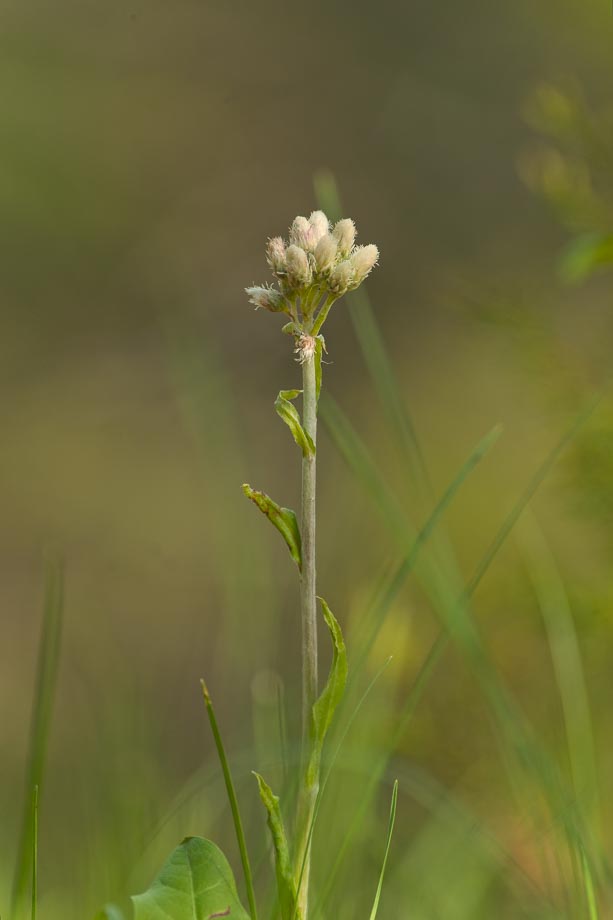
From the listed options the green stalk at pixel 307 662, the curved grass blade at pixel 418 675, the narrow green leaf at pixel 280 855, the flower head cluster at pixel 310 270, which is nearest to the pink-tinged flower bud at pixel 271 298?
the flower head cluster at pixel 310 270

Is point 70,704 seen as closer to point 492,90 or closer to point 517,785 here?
point 517,785

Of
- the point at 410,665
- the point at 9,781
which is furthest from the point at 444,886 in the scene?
the point at 9,781

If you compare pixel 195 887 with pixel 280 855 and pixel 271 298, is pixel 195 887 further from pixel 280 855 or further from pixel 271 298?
pixel 271 298

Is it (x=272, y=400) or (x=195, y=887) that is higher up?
(x=272, y=400)

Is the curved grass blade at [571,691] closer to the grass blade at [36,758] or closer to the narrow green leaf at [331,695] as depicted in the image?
the narrow green leaf at [331,695]

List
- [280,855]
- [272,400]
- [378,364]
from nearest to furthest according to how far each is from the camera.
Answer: [280,855] → [378,364] → [272,400]

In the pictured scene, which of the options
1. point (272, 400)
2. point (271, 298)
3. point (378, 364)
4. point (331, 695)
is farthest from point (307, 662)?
point (272, 400)

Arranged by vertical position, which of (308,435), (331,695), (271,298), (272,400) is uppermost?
(272,400)
